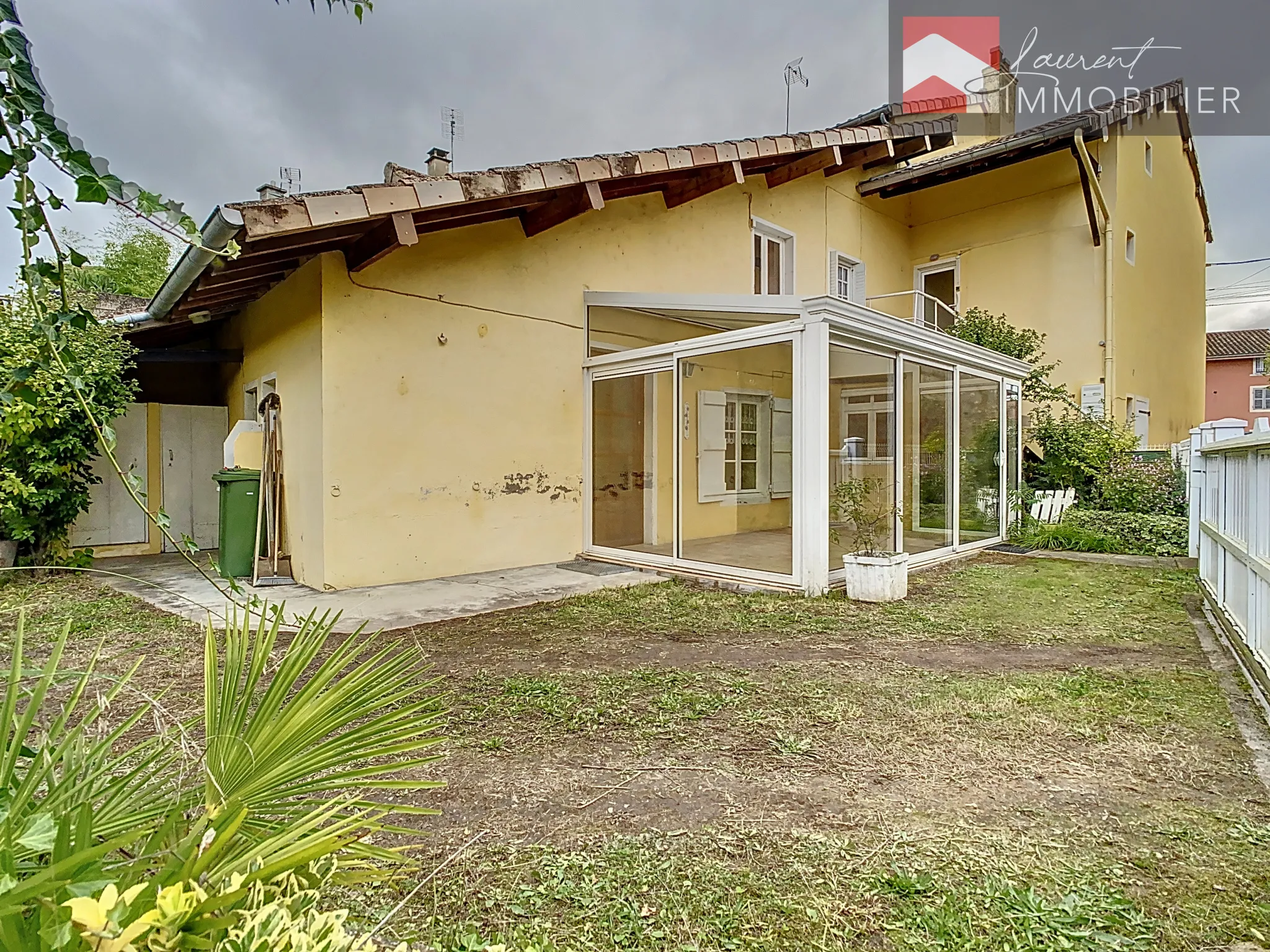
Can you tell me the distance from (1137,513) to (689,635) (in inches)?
306

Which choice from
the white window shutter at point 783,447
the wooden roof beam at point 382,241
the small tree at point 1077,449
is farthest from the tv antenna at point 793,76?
the wooden roof beam at point 382,241

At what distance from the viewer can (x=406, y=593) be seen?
588cm

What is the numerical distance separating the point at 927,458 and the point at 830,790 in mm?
5534

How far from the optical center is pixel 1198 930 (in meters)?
A: 1.69

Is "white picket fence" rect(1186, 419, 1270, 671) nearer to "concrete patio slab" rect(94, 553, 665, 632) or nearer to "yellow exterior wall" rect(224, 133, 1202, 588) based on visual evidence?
"yellow exterior wall" rect(224, 133, 1202, 588)

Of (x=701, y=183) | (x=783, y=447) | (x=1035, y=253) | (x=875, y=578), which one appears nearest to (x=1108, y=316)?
(x=1035, y=253)

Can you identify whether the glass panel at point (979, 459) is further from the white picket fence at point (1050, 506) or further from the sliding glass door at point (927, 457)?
the white picket fence at point (1050, 506)

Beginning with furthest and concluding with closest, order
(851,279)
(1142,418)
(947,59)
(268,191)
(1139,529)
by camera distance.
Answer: (947,59)
(851,279)
(1142,418)
(1139,529)
(268,191)

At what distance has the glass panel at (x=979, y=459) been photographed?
801 cm

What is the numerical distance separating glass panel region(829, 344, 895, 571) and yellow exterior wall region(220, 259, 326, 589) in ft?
14.7

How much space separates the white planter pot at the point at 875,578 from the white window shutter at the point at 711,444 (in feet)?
5.32

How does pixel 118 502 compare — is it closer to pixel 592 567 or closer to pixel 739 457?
pixel 592 567

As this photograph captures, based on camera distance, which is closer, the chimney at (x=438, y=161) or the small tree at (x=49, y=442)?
the small tree at (x=49, y=442)

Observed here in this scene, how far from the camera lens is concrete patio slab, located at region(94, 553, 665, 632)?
512 cm
